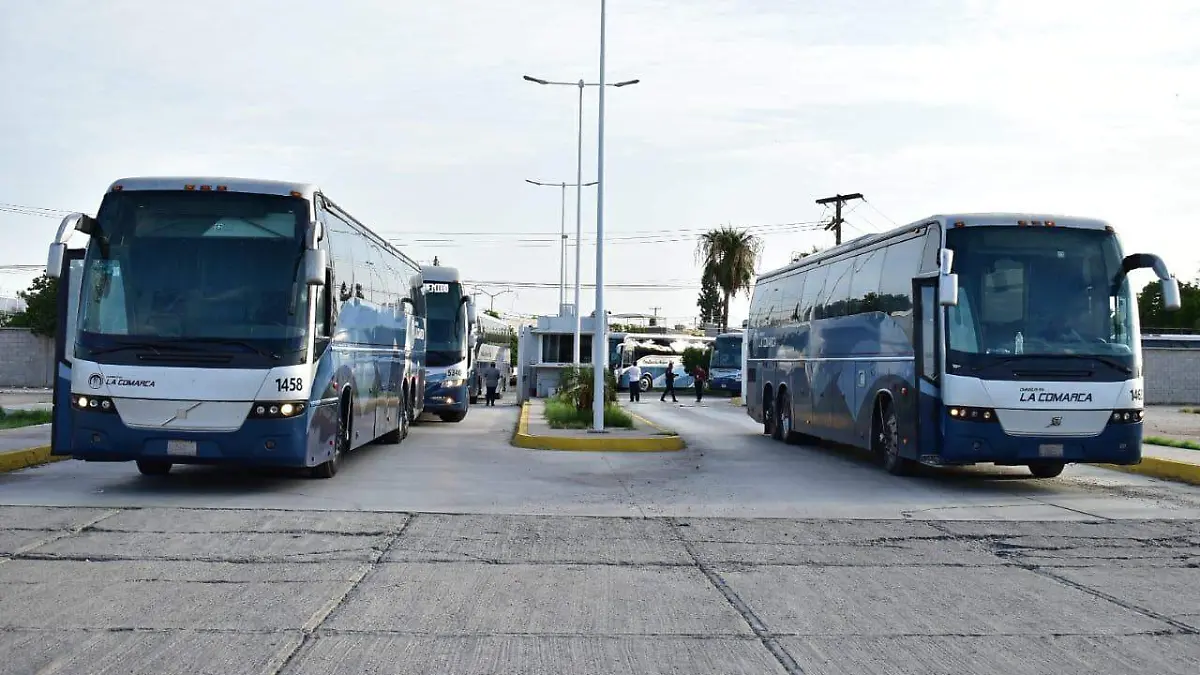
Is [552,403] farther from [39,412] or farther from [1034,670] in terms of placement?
[1034,670]

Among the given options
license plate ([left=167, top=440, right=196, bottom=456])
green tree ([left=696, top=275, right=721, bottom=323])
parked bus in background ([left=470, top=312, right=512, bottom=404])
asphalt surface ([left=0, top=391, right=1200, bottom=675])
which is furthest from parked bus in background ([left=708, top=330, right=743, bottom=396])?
green tree ([left=696, top=275, right=721, bottom=323])

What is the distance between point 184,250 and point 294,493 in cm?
290

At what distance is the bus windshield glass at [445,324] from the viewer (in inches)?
1195

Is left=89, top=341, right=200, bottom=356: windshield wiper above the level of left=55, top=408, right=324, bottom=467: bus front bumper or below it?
above

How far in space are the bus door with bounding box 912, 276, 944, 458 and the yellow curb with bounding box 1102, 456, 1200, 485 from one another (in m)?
4.22

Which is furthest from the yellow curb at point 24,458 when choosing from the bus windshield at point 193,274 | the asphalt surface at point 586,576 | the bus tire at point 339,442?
the bus tire at point 339,442

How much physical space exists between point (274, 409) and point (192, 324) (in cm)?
122

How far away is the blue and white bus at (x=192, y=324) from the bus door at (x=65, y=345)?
0.05 feet

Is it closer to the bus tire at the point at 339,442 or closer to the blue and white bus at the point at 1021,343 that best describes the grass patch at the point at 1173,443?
the blue and white bus at the point at 1021,343

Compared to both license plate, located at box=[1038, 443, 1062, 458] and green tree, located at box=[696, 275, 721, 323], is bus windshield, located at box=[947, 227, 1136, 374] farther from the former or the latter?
green tree, located at box=[696, 275, 721, 323]

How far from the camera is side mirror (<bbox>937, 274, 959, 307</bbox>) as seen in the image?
14.5 meters

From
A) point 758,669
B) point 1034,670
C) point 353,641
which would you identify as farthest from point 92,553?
point 1034,670

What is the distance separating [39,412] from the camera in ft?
85.9

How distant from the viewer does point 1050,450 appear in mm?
14867
